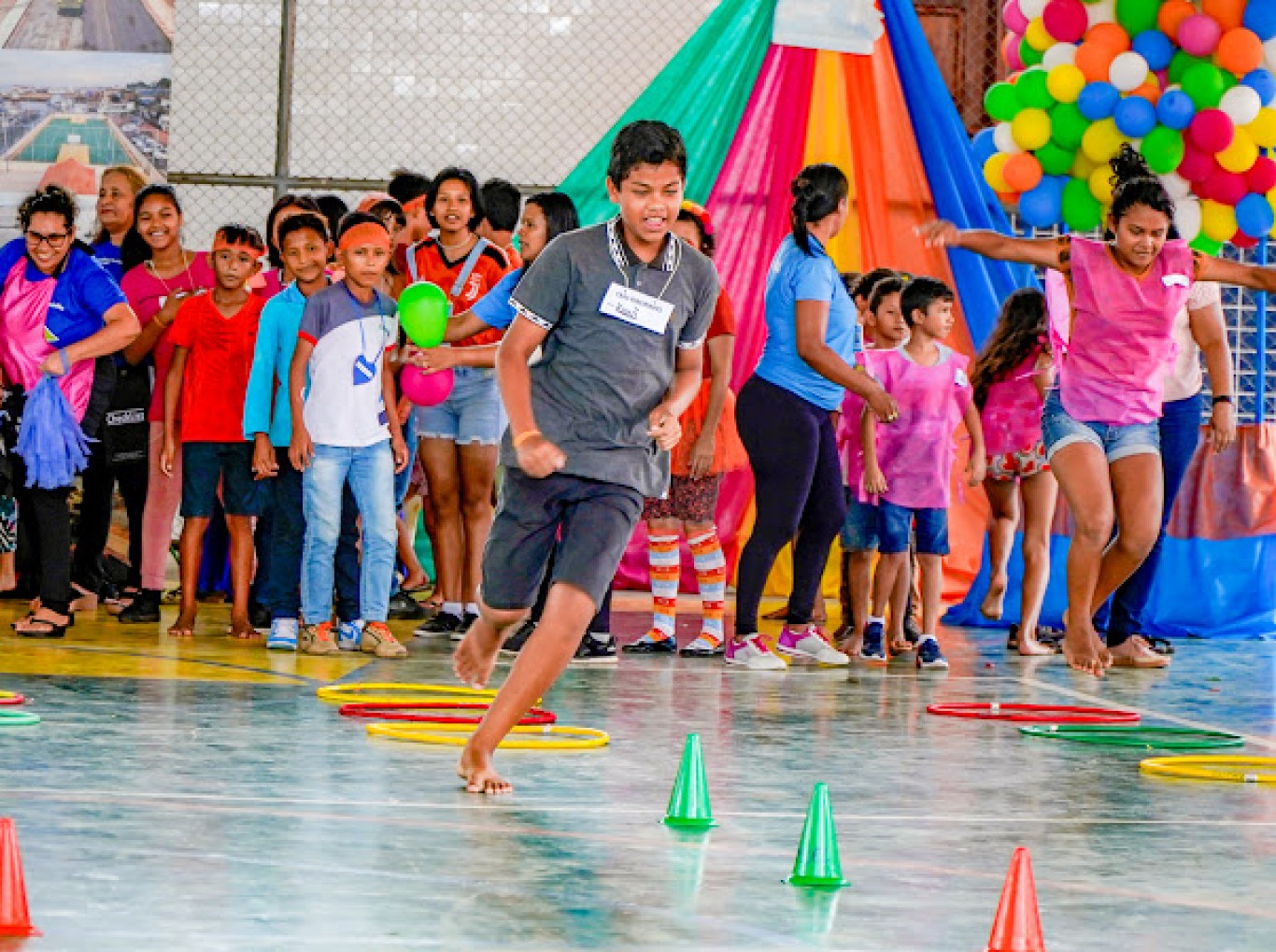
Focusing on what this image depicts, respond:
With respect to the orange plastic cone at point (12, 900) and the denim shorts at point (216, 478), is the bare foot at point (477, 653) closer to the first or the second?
the orange plastic cone at point (12, 900)

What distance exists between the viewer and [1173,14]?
9.69m

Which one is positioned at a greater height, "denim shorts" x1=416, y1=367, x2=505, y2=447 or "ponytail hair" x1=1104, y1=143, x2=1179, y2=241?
"ponytail hair" x1=1104, y1=143, x2=1179, y2=241

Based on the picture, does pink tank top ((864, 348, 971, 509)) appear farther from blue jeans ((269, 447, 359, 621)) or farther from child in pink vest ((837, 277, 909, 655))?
blue jeans ((269, 447, 359, 621))

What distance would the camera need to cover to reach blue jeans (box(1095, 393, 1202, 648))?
336 inches

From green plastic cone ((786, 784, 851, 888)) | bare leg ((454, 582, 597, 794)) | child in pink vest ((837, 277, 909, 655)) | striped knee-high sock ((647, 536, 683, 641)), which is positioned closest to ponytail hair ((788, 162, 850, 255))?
child in pink vest ((837, 277, 909, 655))

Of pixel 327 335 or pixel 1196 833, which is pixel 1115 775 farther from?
pixel 327 335

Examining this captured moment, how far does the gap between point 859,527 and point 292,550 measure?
238 cm

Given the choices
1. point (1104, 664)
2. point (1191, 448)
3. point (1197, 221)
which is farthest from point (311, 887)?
point (1197, 221)

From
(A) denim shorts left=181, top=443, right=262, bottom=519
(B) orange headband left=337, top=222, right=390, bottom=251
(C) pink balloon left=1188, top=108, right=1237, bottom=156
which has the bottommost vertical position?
(A) denim shorts left=181, top=443, right=262, bottom=519

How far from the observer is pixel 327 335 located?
764 cm

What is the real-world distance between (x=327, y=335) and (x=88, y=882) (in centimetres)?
441

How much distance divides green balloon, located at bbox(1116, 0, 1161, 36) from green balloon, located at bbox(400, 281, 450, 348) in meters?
4.22

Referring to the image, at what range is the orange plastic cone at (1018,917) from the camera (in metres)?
3.05

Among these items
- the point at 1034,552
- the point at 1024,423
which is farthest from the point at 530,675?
the point at 1024,423
